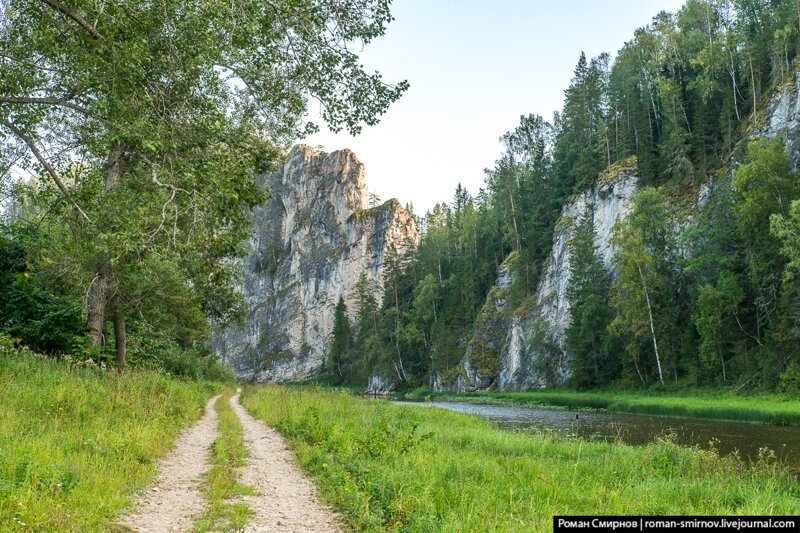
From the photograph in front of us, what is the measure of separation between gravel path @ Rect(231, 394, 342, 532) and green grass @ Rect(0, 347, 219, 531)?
1.64m

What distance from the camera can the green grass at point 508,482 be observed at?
6.17m

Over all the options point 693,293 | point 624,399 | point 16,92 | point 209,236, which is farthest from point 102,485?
point 693,293

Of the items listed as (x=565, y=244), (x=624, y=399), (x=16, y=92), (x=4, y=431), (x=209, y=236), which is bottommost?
(x=624, y=399)

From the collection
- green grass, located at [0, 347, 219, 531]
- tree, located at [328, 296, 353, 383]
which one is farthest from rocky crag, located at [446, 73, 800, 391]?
green grass, located at [0, 347, 219, 531]

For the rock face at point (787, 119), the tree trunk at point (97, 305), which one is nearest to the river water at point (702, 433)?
the tree trunk at point (97, 305)

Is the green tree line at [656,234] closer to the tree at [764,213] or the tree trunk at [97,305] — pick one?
the tree at [764,213]

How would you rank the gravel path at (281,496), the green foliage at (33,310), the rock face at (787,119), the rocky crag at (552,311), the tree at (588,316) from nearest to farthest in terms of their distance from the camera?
the gravel path at (281,496) < the green foliage at (33,310) < the rock face at (787,119) < the rocky crag at (552,311) < the tree at (588,316)

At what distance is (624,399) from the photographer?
3841 centimetres

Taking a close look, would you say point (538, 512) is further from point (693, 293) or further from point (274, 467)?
point (693, 293)

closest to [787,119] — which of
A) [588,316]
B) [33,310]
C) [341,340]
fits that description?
[588,316]

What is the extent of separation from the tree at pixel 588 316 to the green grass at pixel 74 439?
4236 cm

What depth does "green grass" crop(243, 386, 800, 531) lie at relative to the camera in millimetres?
6168

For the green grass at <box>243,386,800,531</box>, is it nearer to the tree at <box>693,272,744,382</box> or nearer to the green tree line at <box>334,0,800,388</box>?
the green tree line at <box>334,0,800,388</box>

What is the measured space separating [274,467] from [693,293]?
43537 millimetres
